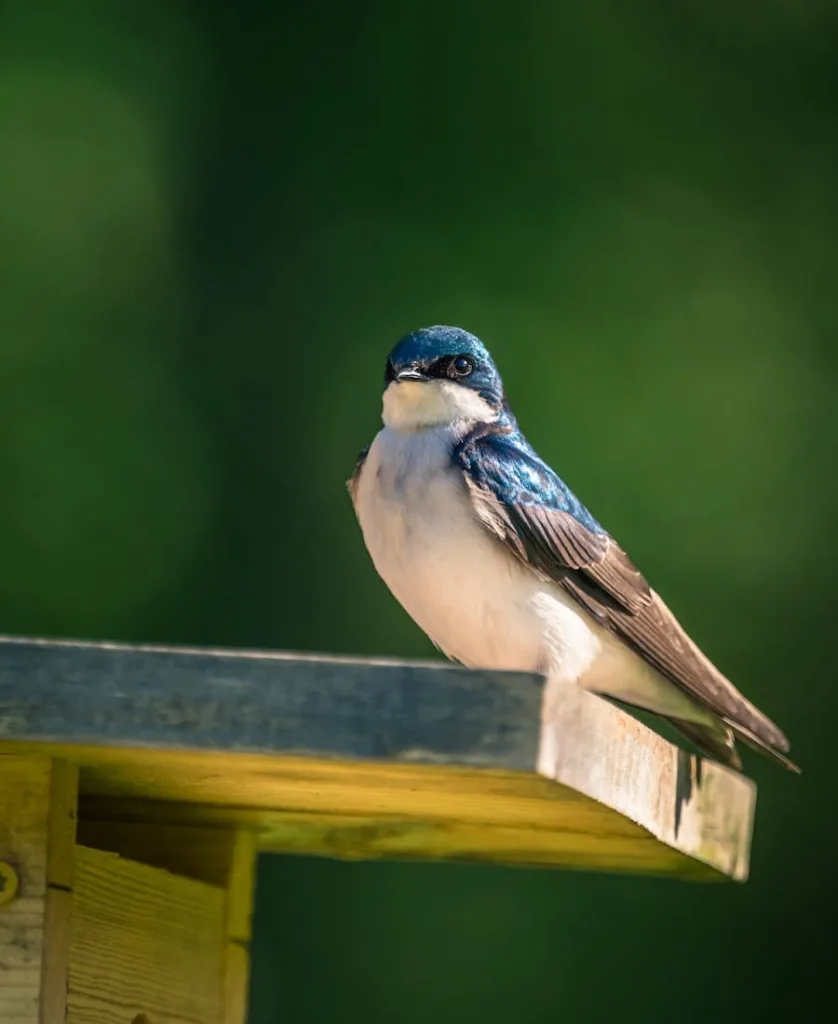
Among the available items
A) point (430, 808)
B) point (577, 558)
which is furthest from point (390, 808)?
point (577, 558)

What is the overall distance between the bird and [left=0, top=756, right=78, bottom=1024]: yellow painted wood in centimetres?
67

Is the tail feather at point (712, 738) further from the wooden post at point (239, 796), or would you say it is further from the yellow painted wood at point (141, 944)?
the yellow painted wood at point (141, 944)

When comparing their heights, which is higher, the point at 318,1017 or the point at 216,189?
the point at 216,189

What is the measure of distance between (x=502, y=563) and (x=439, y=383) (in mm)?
365

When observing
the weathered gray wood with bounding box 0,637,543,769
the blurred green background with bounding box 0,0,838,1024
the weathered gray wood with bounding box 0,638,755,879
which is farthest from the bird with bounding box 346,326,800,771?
the blurred green background with bounding box 0,0,838,1024

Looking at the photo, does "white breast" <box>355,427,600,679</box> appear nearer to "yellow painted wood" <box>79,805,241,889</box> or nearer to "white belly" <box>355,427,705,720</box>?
"white belly" <box>355,427,705,720</box>

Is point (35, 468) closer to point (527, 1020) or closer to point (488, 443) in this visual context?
point (527, 1020)

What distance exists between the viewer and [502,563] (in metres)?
2.89

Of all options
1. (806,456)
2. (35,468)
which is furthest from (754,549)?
(35,468)

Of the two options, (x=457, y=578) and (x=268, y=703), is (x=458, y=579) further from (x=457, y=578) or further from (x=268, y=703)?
(x=268, y=703)

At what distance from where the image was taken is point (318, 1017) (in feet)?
18.7

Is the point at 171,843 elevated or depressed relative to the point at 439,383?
depressed

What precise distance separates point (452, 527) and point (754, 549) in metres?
3.19

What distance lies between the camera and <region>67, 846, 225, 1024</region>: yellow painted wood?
2.45 meters
